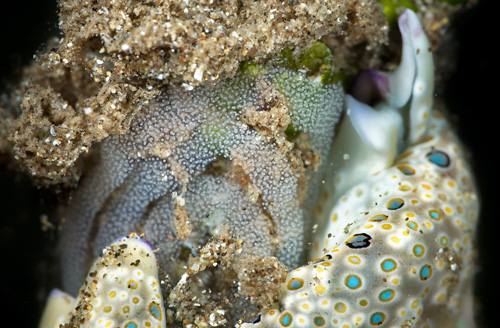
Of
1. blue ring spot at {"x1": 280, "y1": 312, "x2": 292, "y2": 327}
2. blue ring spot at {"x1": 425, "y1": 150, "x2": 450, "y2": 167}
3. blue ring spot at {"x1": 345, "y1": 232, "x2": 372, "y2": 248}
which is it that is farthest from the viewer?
blue ring spot at {"x1": 425, "y1": 150, "x2": 450, "y2": 167}

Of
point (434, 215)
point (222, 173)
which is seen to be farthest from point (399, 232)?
point (222, 173)

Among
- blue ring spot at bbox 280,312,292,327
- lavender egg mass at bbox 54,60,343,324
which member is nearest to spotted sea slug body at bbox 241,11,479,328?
blue ring spot at bbox 280,312,292,327

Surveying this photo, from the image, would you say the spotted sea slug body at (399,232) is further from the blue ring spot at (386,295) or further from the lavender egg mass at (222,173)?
the lavender egg mass at (222,173)

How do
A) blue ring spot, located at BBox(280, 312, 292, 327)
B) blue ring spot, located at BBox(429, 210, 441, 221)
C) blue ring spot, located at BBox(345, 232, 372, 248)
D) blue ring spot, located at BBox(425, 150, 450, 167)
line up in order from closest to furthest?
blue ring spot, located at BBox(280, 312, 292, 327) < blue ring spot, located at BBox(345, 232, 372, 248) < blue ring spot, located at BBox(429, 210, 441, 221) < blue ring spot, located at BBox(425, 150, 450, 167)

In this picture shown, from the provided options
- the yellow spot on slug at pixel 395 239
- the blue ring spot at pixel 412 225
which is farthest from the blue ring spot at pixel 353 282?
the blue ring spot at pixel 412 225

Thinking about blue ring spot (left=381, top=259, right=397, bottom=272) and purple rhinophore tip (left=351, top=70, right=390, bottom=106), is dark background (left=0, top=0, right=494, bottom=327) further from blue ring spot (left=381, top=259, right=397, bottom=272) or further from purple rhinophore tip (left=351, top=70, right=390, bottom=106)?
blue ring spot (left=381, top=259, right=397, bottom=272)

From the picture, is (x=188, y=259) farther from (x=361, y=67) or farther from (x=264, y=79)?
(x=361, y=67)

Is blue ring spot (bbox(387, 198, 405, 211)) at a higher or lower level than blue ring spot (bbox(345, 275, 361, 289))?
higher

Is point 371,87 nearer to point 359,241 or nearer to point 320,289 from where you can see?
point 359,241
